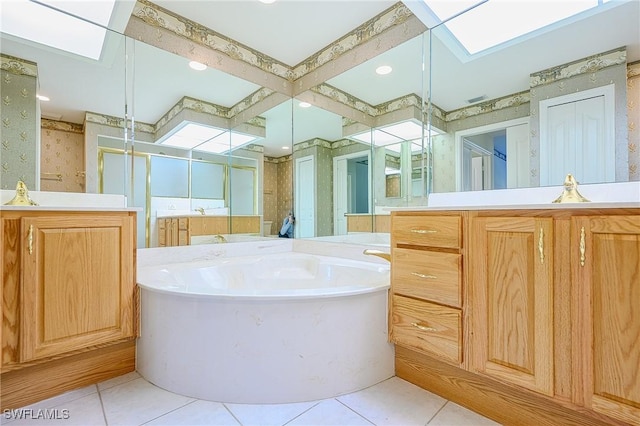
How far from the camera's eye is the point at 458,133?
1991 mm

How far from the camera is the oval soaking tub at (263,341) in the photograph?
4.49ft

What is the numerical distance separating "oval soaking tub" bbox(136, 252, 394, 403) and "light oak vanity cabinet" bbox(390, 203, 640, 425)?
0.78 feet

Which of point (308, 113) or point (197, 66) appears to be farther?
point (308, 113)

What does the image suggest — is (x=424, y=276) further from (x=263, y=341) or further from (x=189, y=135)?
(x=189, y=135)

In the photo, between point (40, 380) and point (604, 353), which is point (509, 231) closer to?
point (604, 353)

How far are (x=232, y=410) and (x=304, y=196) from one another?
6.67 feet

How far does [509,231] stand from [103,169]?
234 centimetres

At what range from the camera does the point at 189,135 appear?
2.51 meters

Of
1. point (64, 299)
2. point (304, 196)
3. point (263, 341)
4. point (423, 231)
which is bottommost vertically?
point (263, 341)

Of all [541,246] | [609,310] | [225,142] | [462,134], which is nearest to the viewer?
[609,310]

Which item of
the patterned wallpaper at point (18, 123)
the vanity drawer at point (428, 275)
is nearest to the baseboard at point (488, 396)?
the vanity drawer at point (428, 275)

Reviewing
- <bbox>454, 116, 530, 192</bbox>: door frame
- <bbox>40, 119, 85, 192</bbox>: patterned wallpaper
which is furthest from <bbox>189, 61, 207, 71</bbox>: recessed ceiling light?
<bbox>454, 116, 530, 192</bbox>: door frame

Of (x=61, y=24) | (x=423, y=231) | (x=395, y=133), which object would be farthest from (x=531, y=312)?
(x=61, y=24)

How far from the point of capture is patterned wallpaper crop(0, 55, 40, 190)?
1.60m
